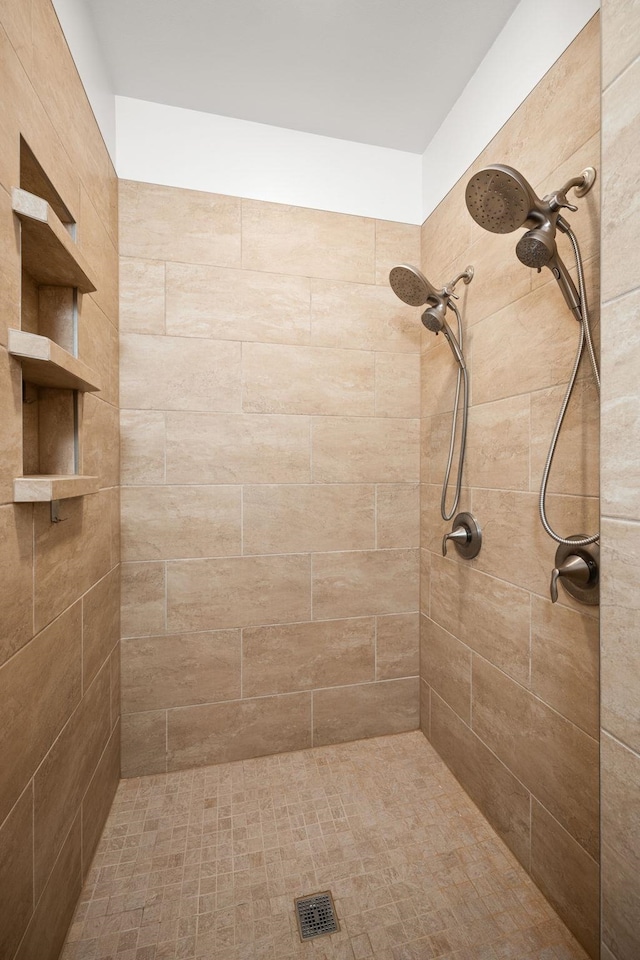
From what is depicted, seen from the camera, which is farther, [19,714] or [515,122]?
[515,122]

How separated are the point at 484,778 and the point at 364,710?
52 centimetres

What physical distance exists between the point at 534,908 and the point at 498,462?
1.19 m

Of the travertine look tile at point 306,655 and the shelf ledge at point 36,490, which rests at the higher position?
the shelf ledge at point 36,490

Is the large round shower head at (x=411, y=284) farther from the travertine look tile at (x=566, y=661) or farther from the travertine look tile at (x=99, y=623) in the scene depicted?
the travertine look tile at (x=99, y=623)

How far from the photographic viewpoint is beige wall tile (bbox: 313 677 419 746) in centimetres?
173

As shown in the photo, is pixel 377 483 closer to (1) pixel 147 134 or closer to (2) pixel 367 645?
(2) pixel 367 645

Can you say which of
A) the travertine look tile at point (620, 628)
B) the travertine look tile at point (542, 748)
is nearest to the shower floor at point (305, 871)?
the travertine look tile at point (542, 748)

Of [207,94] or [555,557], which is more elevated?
[207,94]

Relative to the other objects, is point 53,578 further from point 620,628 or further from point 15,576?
point 620,628

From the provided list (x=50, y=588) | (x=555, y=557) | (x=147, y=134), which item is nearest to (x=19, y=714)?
(x=50, y=588)

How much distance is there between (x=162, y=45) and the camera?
1.33 meters

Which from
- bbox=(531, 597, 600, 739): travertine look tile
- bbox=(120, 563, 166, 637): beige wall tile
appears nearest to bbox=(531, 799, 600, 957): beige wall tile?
bbox=(531, 597, 600, 739): travertine look tile

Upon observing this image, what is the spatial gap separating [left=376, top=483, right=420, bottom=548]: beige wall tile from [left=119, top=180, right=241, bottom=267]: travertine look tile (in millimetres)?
1078

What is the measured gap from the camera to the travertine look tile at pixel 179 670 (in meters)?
1.56
